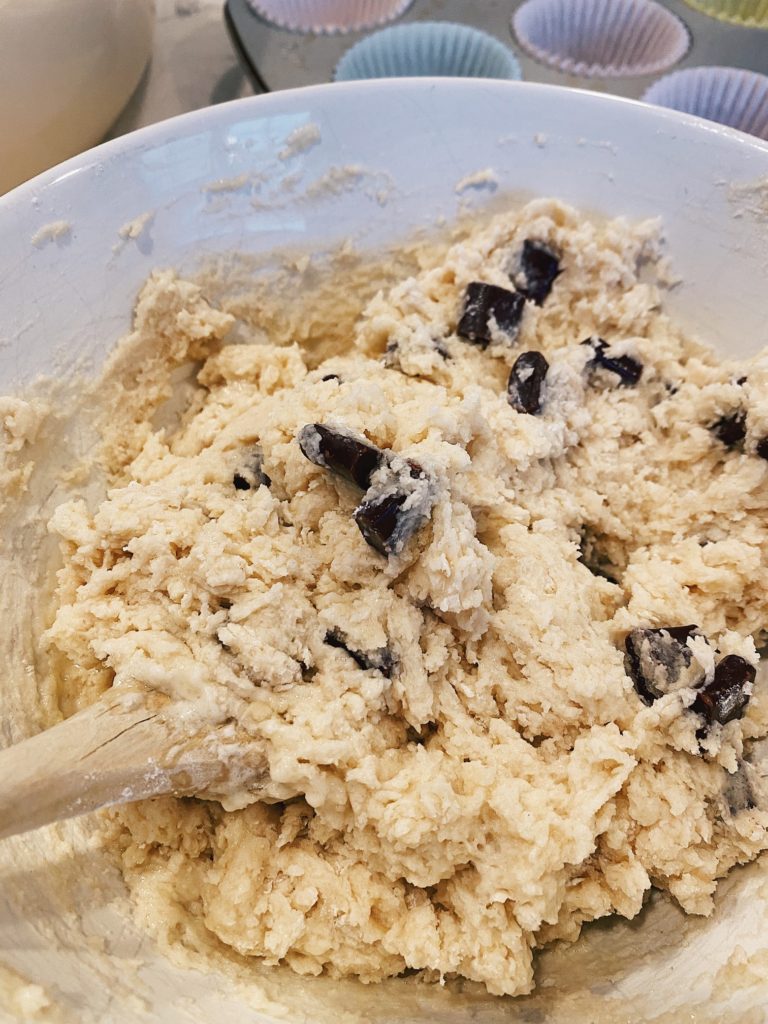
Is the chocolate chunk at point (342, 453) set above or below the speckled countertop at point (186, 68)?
below

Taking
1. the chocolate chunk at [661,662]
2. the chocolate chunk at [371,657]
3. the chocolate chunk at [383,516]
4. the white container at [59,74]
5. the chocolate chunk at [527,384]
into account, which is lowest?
the chocolate chunk at [661,662]

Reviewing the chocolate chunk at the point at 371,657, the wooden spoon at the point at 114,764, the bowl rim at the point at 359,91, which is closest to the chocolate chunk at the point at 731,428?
the bowl rim at the point at 359,91

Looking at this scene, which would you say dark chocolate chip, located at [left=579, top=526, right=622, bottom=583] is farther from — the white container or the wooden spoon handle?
the white container

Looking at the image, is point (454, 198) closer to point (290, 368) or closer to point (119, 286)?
point (290, 368)

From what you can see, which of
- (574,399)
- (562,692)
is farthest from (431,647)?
(574,399)

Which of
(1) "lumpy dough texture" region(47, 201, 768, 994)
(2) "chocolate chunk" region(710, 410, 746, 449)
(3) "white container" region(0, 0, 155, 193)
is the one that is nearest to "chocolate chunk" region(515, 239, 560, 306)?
(1) "lumpy dough texture" region(47, 201, 768, 994)

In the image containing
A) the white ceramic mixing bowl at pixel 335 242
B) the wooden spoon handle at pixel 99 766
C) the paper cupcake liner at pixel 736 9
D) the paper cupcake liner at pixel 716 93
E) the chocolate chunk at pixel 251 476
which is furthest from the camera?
the paper cupcake liner at pixel 736 9

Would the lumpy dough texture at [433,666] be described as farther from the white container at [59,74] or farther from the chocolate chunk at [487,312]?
the white container at [59,74]

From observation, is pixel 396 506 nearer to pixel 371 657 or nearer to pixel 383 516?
pixel 383 516
